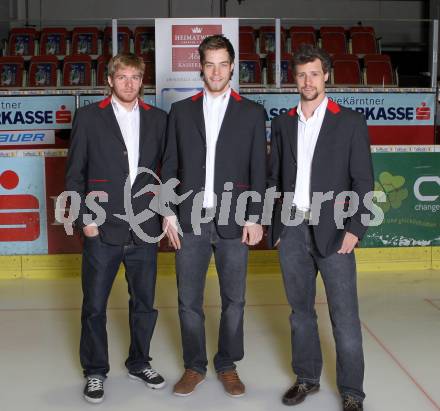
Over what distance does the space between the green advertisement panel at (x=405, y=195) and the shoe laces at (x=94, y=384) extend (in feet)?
11.9

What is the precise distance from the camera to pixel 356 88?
870 centimetres

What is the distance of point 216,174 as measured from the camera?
389cm

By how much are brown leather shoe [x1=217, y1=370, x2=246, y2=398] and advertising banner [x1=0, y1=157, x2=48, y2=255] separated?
128 inches

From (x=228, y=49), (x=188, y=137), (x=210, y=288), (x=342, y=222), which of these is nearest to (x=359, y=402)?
(x=342, y=222)

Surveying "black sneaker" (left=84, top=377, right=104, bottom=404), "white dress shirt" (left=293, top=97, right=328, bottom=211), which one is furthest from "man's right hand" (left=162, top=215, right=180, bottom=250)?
"black sneaker" (left=84, top=377, right=104, bottom=404)

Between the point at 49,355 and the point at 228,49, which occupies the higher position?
the point at 228,49

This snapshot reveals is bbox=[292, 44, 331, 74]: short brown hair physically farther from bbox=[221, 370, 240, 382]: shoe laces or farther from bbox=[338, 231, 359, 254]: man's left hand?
bbox=[221, 370, 240, 382]: shoe laces

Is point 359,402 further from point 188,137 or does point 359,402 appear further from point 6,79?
point 6,79

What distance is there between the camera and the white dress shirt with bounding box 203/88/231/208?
3.92m

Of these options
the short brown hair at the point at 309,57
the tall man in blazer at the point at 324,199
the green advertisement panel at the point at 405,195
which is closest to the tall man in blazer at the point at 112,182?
the tall man in blazer at the point at 324,199

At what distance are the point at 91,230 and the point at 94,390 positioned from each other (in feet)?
2.91

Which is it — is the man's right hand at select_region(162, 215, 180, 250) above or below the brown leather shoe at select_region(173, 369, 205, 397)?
above

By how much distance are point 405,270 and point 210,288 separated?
197 cm

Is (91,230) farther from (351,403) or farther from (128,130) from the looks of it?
(351,403)
